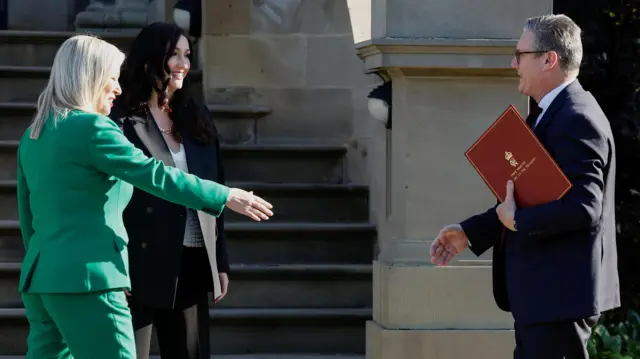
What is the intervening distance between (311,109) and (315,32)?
510mm

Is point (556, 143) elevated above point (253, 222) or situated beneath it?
elevated above

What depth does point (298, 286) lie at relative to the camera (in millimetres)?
7133

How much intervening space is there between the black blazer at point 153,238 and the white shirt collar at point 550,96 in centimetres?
156

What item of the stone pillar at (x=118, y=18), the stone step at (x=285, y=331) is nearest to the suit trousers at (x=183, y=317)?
the stone step at (x=285, y=331)

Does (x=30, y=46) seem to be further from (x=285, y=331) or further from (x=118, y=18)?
(x=285, y=331)

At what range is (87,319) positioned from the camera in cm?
411

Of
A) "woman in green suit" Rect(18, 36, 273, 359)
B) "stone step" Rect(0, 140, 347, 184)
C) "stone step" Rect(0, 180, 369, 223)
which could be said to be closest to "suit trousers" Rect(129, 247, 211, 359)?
"woman in green suit" Rect(18, 36, 273, 359)

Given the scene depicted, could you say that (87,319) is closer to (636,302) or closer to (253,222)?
(253,222)

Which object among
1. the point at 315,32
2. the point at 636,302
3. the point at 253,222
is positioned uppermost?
the point at 315,32

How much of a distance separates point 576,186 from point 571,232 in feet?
0.55

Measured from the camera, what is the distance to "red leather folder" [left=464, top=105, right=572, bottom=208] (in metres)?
3.99

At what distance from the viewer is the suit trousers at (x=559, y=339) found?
4.04m

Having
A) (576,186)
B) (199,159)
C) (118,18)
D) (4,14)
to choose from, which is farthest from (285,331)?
(4,14)

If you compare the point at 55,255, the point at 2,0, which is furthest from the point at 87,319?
the point at 2,0
